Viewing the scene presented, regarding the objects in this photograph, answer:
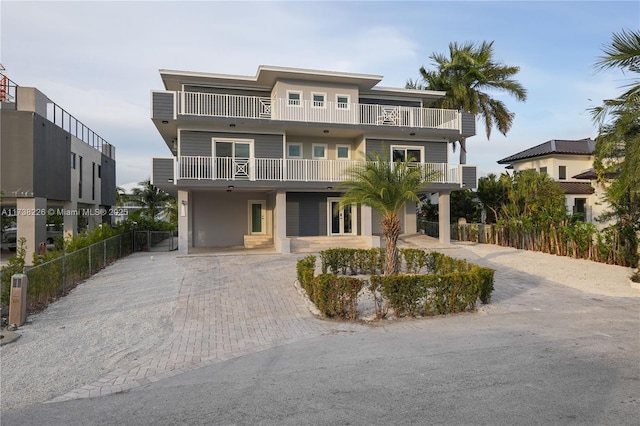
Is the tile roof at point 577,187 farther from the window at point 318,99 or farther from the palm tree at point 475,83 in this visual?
the window at point 318,99

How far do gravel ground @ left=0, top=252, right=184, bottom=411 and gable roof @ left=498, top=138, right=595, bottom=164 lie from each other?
29.7 m

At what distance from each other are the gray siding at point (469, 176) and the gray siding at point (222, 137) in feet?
31.1

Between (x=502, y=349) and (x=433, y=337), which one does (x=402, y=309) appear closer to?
(x=433, y=337)

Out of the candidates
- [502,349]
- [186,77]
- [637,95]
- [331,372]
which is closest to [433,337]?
[502,349]

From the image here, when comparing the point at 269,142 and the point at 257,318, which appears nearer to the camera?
the point at 257,318

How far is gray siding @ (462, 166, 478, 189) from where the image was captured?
21969 mm

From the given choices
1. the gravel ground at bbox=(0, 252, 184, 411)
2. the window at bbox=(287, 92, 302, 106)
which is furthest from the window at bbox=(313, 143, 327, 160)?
the gravel ground at bbox=(0, 252, 184, 411)

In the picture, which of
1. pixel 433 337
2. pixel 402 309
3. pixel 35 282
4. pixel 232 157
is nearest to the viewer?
pixel 433 337

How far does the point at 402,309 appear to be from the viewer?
345 inches

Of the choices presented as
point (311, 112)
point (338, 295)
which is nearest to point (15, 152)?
point (311, 112)

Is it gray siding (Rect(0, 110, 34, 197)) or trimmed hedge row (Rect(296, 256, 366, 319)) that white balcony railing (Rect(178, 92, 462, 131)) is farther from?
trimmed hedge row (Rect(296, 256, 366, 319))

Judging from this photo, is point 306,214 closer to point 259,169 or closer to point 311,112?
point 259,169

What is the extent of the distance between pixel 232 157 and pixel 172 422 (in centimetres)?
1659

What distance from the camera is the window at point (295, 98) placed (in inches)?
815
